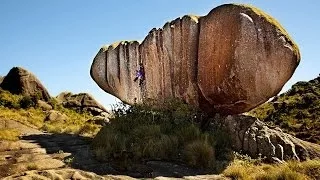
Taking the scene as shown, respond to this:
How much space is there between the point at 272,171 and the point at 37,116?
971 inches

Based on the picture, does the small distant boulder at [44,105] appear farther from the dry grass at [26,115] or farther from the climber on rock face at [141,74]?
the climber on rock face at [141,74]

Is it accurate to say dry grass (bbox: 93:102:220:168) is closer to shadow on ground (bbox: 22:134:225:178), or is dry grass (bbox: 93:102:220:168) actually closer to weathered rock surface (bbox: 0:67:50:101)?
shadow on ground (bbox: 22:134:225:178)

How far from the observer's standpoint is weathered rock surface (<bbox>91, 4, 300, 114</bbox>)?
1695 cm

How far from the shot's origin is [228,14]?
59.8 ft

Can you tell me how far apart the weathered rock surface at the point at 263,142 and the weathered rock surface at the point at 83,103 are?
1076 inches

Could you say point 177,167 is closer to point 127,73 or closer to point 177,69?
point 177,69

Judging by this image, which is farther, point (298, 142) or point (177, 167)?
point (298, 142)

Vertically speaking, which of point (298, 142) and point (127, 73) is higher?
point (127, 73)

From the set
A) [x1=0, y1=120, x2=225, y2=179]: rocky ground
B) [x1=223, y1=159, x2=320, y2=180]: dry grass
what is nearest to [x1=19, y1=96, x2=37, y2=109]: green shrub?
[x1=0, y1=120, x2=225, y2=179]: rocky ground

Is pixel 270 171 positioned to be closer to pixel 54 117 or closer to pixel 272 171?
pixel 272 171

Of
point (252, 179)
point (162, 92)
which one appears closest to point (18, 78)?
point (162, 92)

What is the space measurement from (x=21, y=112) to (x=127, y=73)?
15.2 m

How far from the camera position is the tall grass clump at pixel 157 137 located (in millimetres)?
14648

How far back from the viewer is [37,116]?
33.5 m
